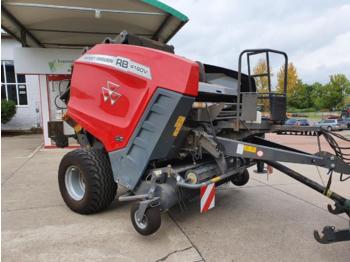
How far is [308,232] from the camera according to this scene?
3.46m

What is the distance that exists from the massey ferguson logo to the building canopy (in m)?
3.56

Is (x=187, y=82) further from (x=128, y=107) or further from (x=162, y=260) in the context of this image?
(x=162, y=260)

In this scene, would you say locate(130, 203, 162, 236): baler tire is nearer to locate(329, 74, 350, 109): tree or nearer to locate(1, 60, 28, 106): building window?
locate(1, 60, 28, 106): building window

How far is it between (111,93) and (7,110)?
15692mm

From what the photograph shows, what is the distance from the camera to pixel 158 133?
10.6 ft

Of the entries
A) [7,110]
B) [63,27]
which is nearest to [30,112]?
[7,110]

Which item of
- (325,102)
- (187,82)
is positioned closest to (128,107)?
(187,82)

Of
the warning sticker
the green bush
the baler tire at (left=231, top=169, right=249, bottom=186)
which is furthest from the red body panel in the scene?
the green bush

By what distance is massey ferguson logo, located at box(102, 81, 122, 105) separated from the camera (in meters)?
3.58

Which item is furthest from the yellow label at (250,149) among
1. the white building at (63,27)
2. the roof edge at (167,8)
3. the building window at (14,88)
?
the building window at (14,88)

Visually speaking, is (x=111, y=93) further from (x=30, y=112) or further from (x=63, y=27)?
(x=30, y=112)

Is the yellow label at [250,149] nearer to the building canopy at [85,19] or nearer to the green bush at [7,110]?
the building canopy at [85,19]

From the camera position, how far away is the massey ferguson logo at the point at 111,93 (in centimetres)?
358

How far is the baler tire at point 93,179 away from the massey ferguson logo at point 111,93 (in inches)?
27.9
